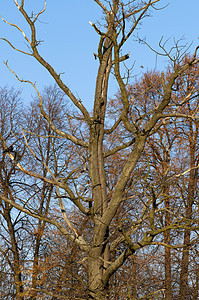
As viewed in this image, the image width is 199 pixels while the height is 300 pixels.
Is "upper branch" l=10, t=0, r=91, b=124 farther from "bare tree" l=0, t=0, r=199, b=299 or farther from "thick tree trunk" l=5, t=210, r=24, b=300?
"thick tree trunk" l=5, t=210, r=24, b=300

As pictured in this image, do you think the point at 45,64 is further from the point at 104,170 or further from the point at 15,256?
the point at 15,256

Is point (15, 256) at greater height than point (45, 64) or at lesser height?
lesser

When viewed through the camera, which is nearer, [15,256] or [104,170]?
[104,170]

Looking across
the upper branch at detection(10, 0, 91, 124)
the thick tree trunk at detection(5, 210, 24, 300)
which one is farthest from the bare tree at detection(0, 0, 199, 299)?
the thick tree trunk at detection(5, 210, 24, 300)

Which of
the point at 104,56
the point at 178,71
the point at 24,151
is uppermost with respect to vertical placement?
the point at 24,151

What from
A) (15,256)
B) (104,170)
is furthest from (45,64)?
(15,256)

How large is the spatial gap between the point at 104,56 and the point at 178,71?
1879 mm

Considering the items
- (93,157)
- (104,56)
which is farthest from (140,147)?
(104,56)

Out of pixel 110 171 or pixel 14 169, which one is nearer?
pixel 110 171

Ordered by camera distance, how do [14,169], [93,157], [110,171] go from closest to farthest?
[93,157], [110,171], [14,169]

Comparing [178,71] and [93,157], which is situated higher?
[178,71]

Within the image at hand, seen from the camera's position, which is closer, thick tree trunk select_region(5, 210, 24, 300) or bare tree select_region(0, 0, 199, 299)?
bare tree select_region(0, 0, 199, 299)

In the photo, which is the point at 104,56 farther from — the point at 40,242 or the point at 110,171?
the point at 40,242

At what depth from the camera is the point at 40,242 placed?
1614 cm
